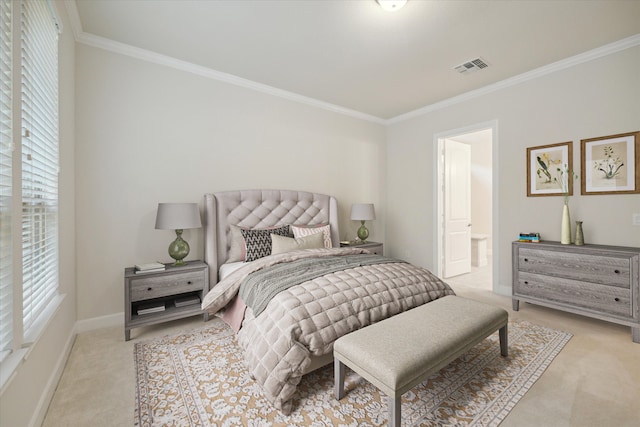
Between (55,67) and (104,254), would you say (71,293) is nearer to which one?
(104,254)

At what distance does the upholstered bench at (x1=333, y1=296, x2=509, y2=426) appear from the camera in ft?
4.55

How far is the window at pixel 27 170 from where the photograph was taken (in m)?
1.21

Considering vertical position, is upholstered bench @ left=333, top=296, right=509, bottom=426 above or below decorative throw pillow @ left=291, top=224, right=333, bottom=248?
below

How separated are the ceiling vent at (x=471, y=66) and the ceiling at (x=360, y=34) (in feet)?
0.18

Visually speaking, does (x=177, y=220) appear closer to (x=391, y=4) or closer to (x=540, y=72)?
(x=391, y=4)

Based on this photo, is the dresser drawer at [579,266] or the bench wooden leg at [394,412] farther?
the dresser drawer at [579,266]

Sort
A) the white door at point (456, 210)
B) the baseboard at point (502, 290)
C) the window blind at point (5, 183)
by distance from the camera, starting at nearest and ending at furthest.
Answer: the window blind at point (5, 183) < the baseboard at point (502, 290) < the white door at point (456, 210)

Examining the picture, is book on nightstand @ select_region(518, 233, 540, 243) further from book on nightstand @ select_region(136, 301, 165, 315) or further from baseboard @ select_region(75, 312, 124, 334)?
baseboard @ select_region(75, 312, 124, 334)

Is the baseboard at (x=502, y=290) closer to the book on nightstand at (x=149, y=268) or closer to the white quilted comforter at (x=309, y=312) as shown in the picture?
the white quilted comforter at (x=309, y=312)

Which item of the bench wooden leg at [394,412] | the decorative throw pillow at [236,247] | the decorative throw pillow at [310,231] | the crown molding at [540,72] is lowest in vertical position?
the bench wooden leg at [394,412]

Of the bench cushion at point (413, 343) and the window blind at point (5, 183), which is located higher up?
the window blind at point (5, 183)

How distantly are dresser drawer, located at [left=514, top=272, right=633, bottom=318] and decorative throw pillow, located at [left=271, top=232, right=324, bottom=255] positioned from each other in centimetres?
235

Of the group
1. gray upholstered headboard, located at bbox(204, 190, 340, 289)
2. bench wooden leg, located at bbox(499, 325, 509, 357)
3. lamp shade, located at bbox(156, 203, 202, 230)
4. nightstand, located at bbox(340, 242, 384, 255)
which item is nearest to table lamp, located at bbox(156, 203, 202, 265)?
lamp shade, located at bbox(156, 203, 202, 230)

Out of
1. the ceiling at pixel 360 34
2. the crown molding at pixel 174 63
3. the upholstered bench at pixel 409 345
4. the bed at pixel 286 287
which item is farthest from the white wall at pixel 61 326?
the upholstered bench at pixel 409 345
